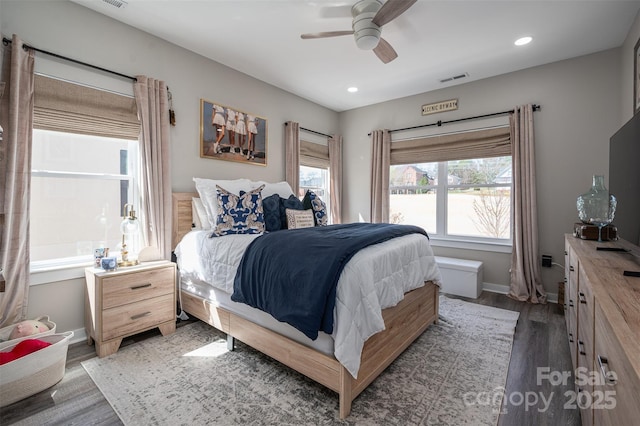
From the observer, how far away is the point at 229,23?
258 cm

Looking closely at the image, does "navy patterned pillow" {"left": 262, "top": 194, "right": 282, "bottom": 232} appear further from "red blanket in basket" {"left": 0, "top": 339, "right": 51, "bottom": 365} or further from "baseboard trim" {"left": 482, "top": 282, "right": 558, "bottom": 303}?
"baseboard trim" {"left": 482, "top": 282, "right": 558, "bottom": 303}

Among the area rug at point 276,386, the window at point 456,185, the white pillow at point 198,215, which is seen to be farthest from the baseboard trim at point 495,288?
the white pillow at point 198,215

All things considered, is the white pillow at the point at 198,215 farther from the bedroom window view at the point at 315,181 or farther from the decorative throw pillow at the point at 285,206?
the bedroom window view at the point at 315,181

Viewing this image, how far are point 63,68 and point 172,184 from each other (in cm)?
120

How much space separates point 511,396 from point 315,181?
3796mm

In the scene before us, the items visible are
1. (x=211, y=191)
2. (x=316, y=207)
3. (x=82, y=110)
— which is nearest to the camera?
(x=82, y=110)

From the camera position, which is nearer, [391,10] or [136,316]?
[391,10]

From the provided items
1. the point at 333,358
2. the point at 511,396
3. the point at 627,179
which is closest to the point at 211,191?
the point at 333,358

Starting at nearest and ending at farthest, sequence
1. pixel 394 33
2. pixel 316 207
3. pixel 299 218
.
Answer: pixel 394 33 → pixel 299 218 → pixel 316 207

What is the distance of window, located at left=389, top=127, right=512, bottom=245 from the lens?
374 cm

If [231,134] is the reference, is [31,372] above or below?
below

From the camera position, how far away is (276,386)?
1.80m

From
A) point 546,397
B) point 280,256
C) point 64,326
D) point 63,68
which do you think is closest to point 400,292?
point 280,256

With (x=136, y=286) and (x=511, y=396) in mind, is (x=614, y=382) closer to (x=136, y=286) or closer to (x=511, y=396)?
(x=511, y=396)
